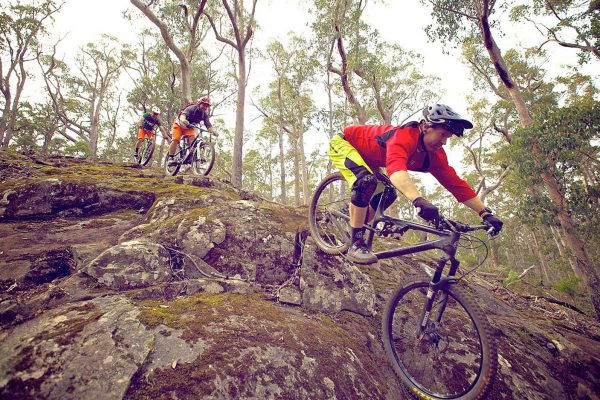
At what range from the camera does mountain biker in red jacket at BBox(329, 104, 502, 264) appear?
2691 mm

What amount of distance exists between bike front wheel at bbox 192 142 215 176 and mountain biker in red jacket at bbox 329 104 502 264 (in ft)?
13.3

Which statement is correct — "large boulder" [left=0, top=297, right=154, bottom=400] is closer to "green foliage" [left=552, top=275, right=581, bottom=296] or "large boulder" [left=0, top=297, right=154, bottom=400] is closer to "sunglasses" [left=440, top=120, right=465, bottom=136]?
"sunglasses" [left=440, top=120, right=465, bottom=136]

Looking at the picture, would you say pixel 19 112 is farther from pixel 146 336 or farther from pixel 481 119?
pixel 481 119

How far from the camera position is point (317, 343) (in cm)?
255

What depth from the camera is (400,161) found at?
2.73 metres

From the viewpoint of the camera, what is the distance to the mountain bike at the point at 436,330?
243 cm

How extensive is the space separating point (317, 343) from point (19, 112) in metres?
31.5

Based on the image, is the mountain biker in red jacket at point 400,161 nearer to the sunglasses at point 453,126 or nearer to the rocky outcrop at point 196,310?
the sunglasses at point 453,126

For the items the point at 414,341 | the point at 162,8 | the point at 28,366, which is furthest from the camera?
the point at 162,8

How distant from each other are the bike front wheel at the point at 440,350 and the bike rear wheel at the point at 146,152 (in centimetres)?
928

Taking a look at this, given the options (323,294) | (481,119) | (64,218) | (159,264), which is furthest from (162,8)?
(481,119)

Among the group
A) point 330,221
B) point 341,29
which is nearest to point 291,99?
point 341,29

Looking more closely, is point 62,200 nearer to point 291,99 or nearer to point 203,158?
point 203,158

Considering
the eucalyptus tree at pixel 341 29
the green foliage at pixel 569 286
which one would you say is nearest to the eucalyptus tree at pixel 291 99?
the eucalyptus tree at pixel 341 29
